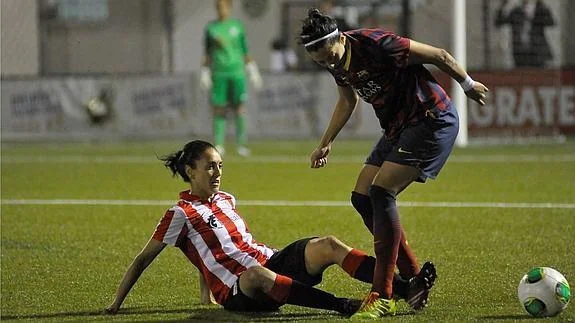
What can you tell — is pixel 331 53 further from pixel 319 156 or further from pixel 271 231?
pixel 271 231

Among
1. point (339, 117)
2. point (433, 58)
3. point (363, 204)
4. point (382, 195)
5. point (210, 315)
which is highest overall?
point (433, 58)

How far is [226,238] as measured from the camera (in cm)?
642

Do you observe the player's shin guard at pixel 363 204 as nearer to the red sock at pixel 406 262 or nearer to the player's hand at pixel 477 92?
the red sock at pixel 406 262

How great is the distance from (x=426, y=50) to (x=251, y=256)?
148 cm

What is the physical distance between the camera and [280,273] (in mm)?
6422

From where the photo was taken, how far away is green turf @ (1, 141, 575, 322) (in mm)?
6617

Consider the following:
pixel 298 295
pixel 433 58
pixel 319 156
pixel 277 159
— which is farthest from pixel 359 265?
pixel 277 159

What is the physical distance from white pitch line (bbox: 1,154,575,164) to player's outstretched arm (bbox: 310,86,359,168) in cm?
947

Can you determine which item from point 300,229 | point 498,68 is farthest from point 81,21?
point 300,229

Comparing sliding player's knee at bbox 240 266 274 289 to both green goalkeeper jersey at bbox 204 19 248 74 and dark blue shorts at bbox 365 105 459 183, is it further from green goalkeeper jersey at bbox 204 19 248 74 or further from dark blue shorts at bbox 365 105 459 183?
Result: green goalkeeper jersey at bbox 204 19 248 74

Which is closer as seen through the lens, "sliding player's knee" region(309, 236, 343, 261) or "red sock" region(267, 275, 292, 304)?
"red sock" region(267, 275, 292, 304)

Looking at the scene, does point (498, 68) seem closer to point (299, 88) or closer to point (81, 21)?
point (299, 88)

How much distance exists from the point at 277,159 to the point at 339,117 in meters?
10.1

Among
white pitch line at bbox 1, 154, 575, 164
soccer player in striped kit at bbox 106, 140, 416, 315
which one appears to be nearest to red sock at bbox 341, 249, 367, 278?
soccer player in striped kit at bbox 106, 140, 416, 315
